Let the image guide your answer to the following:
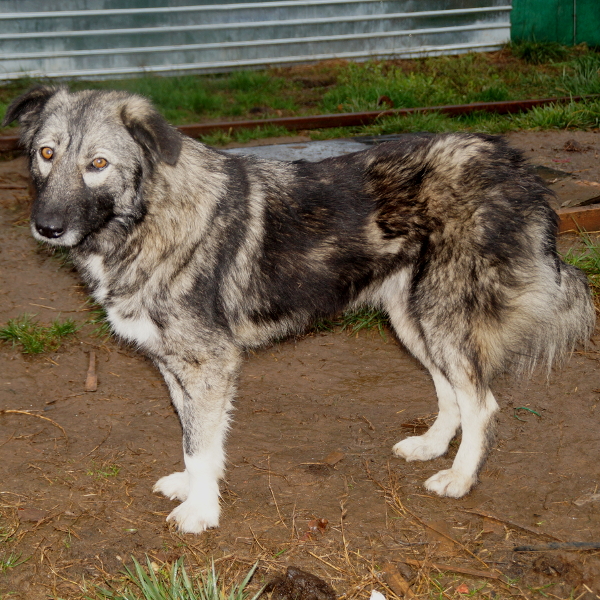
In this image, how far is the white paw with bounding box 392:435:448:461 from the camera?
3.70 meters

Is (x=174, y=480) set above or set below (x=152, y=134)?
below

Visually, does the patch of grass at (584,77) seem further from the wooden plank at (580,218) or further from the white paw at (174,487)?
the white paw at (174,487)

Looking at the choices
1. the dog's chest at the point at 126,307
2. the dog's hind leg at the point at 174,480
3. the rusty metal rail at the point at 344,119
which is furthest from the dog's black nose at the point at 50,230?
the rusty metal rail at the point at 344,119

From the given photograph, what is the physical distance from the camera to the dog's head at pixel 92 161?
9.61 feet

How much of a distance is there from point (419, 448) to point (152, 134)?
6.94ft

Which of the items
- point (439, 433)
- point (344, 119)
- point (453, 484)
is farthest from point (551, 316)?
point (344, 119)

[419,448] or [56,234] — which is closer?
[56,234]

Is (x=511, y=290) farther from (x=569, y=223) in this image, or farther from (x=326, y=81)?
(x=326, y=81)

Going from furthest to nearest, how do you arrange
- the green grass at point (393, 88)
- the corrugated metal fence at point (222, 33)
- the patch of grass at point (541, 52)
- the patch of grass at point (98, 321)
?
the patch of grass at point (541, 52) → the corrugated metal fence at point (222, 33) → the green grass at point (393, 88) → the patch of grass at point (98, 321)

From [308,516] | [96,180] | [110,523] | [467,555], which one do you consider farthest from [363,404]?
[96,180]

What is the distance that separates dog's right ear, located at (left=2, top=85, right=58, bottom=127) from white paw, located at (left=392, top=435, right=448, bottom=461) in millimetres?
2512

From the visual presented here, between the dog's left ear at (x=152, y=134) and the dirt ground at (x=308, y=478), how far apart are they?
65.0 inches

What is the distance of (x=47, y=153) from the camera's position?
3031 millimetres

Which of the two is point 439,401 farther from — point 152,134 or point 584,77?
point 584,77
